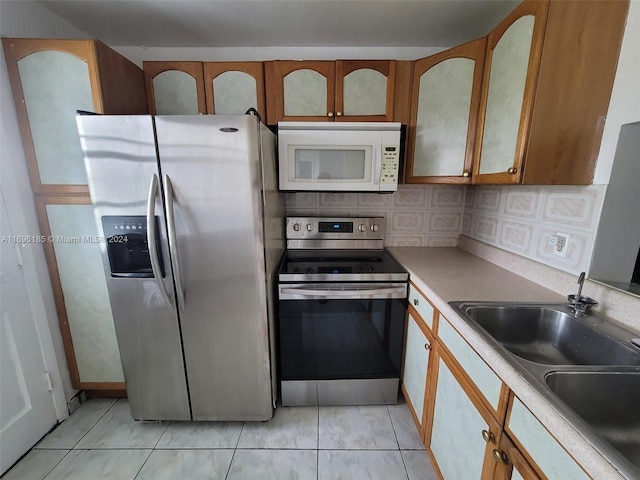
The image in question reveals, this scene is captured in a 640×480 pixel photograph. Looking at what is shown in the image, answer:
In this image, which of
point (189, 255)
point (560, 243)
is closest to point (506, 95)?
point (560, 243)

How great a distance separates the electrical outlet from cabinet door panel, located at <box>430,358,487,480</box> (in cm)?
75

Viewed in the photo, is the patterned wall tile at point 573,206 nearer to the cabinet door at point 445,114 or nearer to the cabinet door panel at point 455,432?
the cabinet door at point 445,114

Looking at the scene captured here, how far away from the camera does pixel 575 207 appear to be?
46.1 inches

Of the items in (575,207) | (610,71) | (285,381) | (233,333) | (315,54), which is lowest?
(285,381)

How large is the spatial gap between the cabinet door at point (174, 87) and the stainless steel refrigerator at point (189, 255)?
56 cm

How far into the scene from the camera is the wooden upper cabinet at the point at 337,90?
1619 millimetres

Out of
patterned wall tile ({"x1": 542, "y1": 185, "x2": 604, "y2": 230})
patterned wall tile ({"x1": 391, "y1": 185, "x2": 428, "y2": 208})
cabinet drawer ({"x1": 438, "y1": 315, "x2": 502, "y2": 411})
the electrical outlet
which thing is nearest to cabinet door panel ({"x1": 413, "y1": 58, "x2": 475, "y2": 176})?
patterned wall tile ({"x1": 391, "y1": 185, "x2": 428, "y2": 208})

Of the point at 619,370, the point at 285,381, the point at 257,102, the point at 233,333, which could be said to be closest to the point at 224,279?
the point at 233,333

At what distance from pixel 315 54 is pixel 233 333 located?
195 cm

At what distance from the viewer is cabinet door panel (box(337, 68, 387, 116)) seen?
5.34 feet

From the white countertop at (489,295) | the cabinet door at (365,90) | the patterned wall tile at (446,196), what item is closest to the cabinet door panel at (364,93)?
the cabinet door at (365,90)

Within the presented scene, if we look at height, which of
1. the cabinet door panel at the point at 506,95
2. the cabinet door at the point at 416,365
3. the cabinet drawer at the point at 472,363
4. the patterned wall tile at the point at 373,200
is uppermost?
the cabinet door panel at the point at 506,95

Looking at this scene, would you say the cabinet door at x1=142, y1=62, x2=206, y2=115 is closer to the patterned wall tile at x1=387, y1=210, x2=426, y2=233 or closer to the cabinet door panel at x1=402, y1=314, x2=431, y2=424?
the patterned wall tile at x1=387, y1=210, x2=426, y2=233

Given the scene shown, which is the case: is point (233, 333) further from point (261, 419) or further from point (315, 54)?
point (315, 54)
